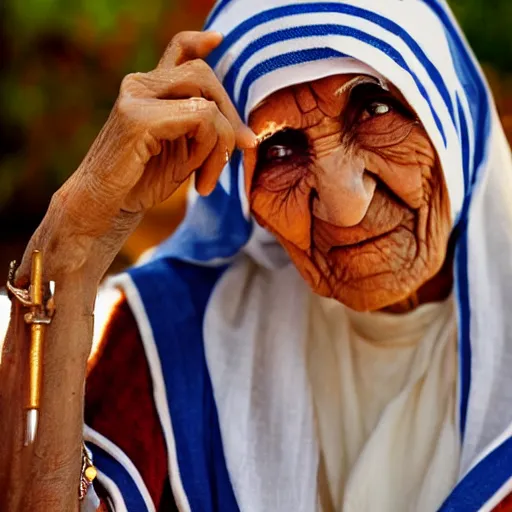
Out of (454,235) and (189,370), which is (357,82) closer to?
(454,235)

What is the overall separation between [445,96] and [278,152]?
36cm

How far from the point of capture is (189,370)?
2678 millimetres

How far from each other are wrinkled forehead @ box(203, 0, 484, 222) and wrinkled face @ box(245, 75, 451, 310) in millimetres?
34

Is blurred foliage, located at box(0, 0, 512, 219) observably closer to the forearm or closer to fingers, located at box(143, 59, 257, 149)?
fingers, located at box(143, 59, 257, 149)

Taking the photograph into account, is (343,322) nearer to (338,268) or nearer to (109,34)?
(338,268)

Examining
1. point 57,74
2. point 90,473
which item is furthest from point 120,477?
point 57,74

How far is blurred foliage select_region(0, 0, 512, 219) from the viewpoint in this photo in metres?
5.87

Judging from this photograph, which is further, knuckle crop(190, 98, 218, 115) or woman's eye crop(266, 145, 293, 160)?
woman's eye crop(266, 145, 293, 160)

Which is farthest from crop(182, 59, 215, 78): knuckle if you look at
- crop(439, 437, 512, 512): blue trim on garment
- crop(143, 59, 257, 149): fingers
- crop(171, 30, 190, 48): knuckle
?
crop(439, 437, 512, 512): blue trim on garment

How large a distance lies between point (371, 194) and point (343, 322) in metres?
0.38

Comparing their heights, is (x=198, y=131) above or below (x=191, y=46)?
below

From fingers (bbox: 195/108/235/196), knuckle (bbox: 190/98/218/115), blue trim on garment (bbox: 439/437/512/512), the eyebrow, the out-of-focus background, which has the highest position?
the out-of-focus background

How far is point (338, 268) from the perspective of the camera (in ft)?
8.49

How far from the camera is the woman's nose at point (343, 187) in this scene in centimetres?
248
